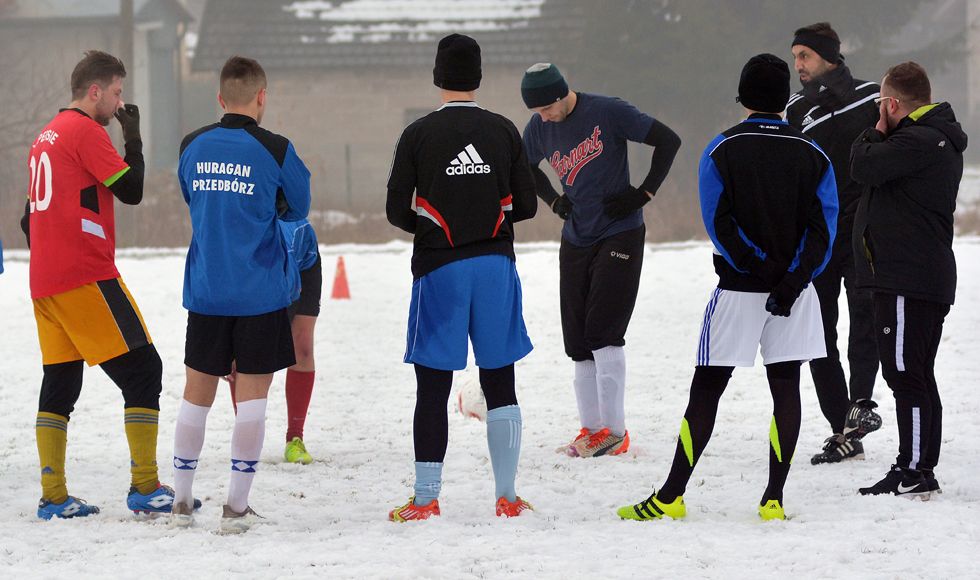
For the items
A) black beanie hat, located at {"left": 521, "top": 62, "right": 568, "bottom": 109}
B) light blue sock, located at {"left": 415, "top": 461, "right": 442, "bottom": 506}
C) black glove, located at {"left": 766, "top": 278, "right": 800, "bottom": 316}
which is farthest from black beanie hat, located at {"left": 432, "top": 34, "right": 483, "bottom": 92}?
light blue sock, located at {"left": 415, "top": 461, "right": 442, "bottom": 506}

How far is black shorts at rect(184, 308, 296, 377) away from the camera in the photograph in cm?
387

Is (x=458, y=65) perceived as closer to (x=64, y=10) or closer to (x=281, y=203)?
(x=281, y=203)

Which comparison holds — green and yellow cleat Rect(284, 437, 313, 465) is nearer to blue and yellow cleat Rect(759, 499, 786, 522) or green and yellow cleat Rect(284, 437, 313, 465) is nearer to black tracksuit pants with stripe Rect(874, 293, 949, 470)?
blue and yellow cleat Rect(759, 499, 786, 522)

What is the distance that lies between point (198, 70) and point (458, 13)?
729 cm

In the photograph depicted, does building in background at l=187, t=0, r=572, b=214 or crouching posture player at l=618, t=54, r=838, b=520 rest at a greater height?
building in background at l=187, t=0, r=572, b=214

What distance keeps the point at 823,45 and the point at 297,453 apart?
362cm

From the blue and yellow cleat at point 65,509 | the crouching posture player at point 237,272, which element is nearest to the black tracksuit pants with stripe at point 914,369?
the crouching posture player at point 237,272

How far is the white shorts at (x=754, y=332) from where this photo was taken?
12.5ft

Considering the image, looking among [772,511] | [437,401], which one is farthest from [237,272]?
[772,511]

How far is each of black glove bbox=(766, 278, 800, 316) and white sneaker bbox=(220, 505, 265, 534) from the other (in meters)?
2.34

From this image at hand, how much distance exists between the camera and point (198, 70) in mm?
23422

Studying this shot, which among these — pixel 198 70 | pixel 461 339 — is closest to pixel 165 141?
pixel 198 70

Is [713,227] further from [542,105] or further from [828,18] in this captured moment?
[828,18]

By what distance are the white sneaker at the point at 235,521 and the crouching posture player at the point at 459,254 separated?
1.97ft
